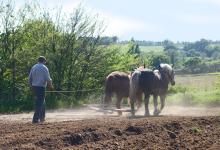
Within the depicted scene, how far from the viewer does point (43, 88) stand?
16.0m

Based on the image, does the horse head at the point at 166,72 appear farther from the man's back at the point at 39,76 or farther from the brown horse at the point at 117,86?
the man's back at the point at 39,76

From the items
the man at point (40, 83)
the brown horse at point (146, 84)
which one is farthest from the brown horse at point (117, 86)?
the man at point (40, 83)

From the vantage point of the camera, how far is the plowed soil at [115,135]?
37.0 feet

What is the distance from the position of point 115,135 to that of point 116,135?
5 centimetres

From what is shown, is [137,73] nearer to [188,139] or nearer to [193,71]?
[188,139]

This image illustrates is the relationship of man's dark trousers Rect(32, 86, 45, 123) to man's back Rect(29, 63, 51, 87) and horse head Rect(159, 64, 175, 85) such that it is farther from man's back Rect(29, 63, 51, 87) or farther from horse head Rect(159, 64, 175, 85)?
horse head Rect(159, 64, 175, 85)

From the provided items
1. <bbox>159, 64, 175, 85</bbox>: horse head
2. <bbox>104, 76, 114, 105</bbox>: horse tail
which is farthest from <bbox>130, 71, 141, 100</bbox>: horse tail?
<bbox>104, 76, 114, 105</bbox>: horse tail

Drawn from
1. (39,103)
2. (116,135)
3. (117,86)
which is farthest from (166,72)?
(116,135)

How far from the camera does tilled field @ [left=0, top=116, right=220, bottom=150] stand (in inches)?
444

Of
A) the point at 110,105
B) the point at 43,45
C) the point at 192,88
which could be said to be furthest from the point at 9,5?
the point at 192,88

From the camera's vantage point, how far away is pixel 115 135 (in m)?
12.5

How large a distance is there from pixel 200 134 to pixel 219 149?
213 cm

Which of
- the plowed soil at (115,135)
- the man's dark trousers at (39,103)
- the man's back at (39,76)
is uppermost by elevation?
the man's back at (39,76)

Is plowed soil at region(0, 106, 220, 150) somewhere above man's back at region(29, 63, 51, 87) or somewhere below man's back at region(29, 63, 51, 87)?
below
